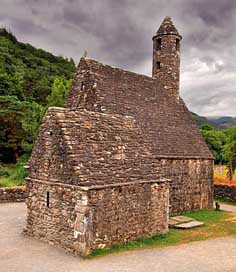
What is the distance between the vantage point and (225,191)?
27.1 metres

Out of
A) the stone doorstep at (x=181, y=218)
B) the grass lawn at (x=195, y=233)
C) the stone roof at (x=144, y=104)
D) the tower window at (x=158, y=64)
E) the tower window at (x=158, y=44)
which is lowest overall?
the grass lawn at (x=195, y=233)

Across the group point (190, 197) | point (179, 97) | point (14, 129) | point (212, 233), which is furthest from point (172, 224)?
point (14, 129)

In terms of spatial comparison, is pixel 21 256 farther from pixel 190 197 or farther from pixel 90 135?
pixel 190 197

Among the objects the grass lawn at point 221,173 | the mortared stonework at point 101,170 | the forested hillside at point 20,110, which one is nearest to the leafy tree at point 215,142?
the grass lawn at point 221,173

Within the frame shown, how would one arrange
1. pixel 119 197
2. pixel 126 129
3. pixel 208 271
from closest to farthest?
pixel 208 271 < pixel 119 197 < pixel 126 129

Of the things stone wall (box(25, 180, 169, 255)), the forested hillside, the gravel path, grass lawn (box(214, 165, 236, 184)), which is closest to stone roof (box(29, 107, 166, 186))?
stone wall (box(25, 180, 169, 255))

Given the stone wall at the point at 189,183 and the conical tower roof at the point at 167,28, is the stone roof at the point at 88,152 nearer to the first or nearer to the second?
the stone wall at the point at 189,183

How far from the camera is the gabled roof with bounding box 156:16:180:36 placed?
882 inches

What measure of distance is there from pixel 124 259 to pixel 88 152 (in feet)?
12.7

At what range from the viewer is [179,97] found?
22.6 meters

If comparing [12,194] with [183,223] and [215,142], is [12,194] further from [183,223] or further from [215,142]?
[215,142]

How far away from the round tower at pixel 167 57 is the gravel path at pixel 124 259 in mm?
11261

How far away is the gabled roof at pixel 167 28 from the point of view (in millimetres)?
22391

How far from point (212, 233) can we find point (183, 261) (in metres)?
4.49
